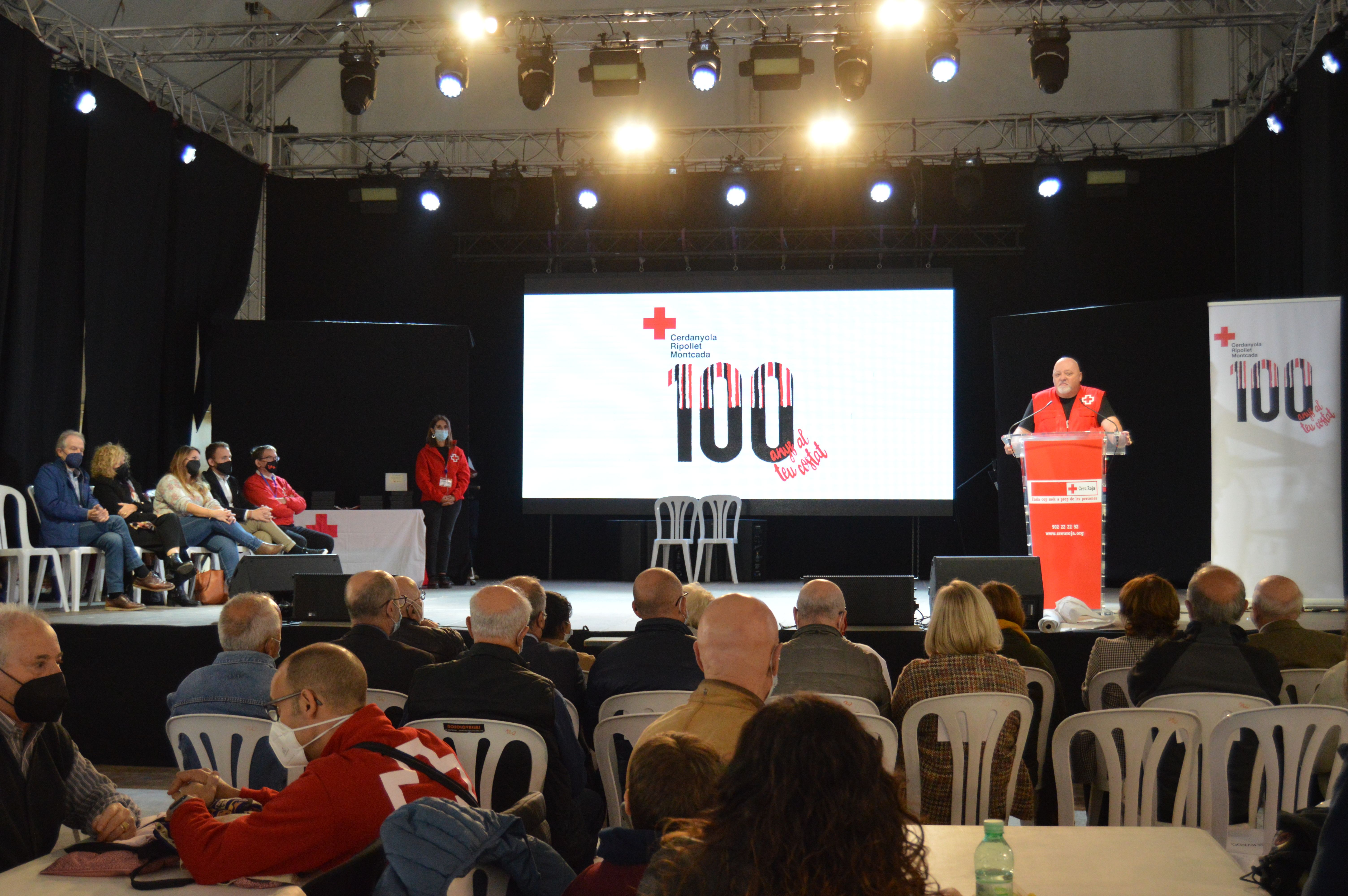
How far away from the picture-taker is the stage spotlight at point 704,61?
7.61 metres

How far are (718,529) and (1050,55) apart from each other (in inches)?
171

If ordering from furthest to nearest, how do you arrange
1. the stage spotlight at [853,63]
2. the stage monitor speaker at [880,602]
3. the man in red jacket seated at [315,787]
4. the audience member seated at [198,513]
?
1. the stage spotlight at [853,63]
2. the audience member seated at [198,513]
3. the stage monitor speaker at [880,602]
4. the man in red jacket seated at [315,787]

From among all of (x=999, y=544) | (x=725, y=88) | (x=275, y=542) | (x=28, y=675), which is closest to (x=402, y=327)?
(x=275, y=542)

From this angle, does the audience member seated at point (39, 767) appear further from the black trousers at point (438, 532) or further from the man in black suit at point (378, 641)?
the black trousers at point (438, 532)

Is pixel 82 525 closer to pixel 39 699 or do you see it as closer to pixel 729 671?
pixel 39 699

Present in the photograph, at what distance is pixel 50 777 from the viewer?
7.13 feet

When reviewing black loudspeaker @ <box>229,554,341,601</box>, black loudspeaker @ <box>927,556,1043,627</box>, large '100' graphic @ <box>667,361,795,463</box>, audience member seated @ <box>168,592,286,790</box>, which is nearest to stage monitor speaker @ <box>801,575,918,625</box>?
black loudspeaker @ <box>927,556,1043,627</box>

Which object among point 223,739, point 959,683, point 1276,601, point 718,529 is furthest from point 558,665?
point 718,529

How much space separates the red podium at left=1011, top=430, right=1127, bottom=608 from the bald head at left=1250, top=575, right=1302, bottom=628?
65.0 inches

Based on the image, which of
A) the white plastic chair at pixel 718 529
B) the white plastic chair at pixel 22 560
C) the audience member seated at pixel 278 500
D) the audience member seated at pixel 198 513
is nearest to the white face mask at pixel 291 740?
the white plastic chair at pixel 22 560

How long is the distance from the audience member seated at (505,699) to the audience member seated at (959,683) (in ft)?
2.91

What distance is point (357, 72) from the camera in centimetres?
777

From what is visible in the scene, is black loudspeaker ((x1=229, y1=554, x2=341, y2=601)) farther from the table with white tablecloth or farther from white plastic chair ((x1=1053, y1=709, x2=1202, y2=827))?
white plastic chair ((x1=1053, y1=709, x2=1202, y2=827))

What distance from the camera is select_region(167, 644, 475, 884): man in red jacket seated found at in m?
1.73
